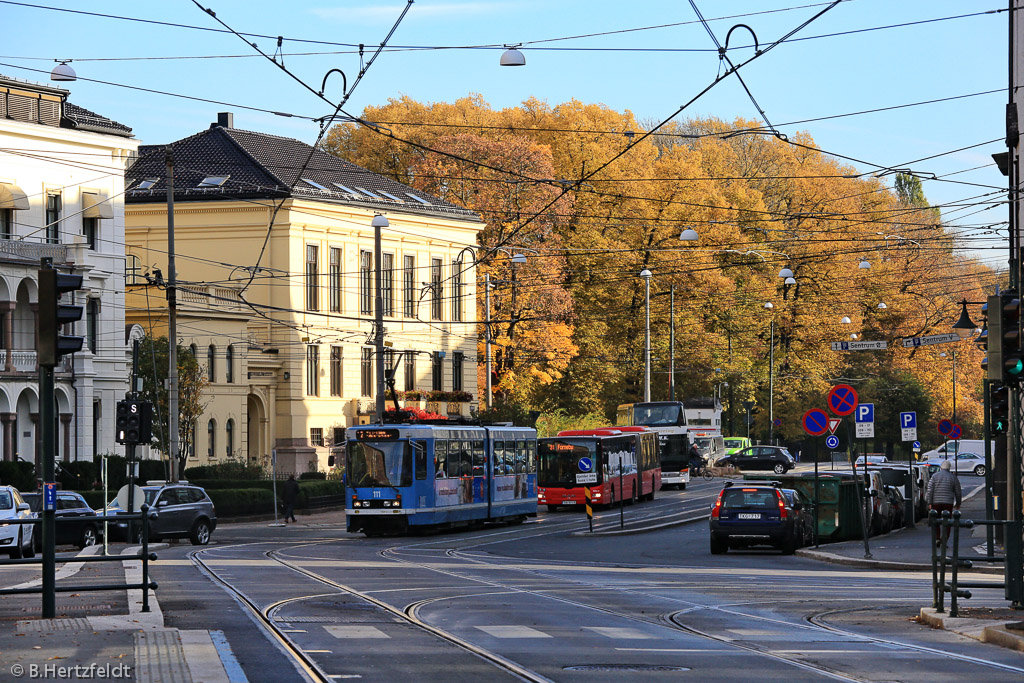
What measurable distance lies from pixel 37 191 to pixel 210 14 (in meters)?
35.2

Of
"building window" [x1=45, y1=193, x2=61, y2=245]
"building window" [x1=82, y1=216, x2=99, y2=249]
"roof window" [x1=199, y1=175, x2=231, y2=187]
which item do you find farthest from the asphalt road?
"roof window" [x1=199, y1=175, x2=231, y2=187]

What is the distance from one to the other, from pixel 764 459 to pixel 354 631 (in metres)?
59.5

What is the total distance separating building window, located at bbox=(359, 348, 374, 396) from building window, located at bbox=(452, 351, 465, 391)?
598 centimetres

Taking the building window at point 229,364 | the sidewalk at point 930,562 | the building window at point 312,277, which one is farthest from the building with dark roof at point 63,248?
the sidewalk at point 930,562

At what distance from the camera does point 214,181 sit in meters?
71.6

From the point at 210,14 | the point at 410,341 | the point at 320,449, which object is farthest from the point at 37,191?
the point at 210,14

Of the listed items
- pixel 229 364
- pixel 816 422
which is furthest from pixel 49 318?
pixel 229 364

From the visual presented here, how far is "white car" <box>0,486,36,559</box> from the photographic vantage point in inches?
1234

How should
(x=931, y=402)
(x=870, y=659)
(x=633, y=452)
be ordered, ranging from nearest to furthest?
(x=870, y=659) → (x=633, y=452) → (x=931, y=402)

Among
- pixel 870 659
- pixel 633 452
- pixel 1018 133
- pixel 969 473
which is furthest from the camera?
pixel 969 473

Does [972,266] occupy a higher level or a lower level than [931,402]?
higher

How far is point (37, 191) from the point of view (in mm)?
57656

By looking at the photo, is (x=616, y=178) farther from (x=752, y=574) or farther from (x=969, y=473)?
(x=752, y=574)

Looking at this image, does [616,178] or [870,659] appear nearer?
[870,659]
